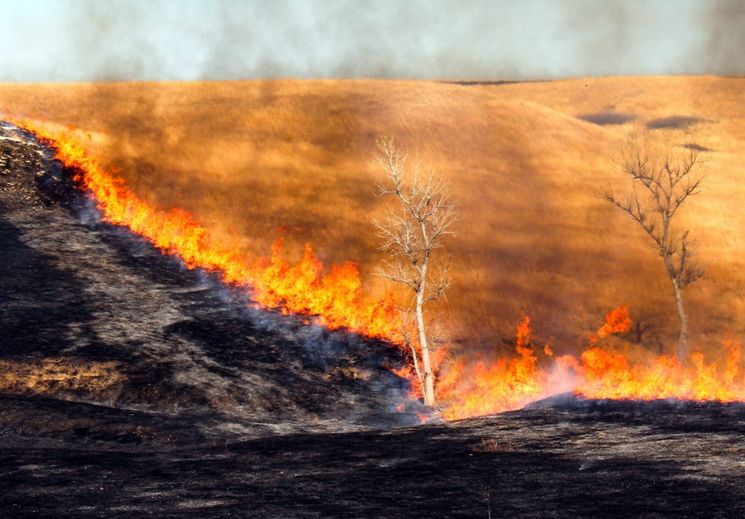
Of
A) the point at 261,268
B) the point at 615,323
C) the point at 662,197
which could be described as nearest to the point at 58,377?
the point at 261,268

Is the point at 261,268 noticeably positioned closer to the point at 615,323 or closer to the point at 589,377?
the point at 589,377

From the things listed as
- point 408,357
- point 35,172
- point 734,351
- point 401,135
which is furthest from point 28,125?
point 734,351

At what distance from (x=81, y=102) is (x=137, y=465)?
69.1 metres

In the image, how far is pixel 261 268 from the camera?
201 feet

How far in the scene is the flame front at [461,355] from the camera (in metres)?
44.6

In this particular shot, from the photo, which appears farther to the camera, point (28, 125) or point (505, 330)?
point (28, 125)

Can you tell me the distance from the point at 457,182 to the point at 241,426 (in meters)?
47.6

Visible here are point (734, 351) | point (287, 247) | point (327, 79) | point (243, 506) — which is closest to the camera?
point (243, 506)

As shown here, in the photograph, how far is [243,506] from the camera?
2391 cm

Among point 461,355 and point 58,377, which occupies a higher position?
point 461,355

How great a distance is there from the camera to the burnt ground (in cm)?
2412

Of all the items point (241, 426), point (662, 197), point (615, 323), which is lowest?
point (241, 426)

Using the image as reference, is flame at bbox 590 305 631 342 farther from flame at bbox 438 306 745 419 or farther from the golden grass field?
the golden grass field

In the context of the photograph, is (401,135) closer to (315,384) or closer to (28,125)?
(28,125)
